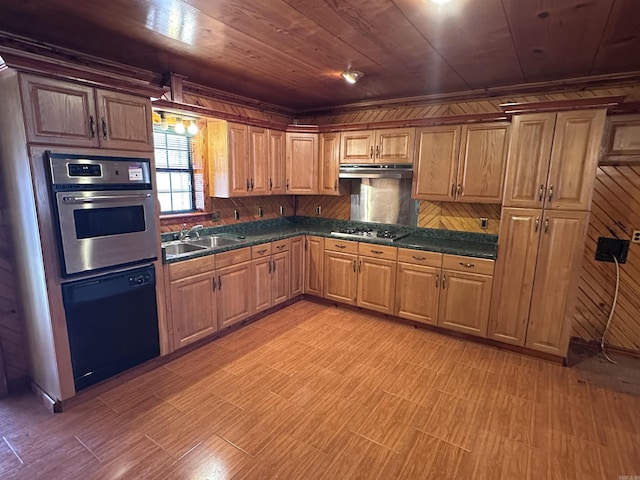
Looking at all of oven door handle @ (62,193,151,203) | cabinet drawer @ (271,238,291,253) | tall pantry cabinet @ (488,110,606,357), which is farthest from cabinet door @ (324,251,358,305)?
oven door handle @ (62,193,151,203)

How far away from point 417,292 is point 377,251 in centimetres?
61

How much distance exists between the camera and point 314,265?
4324 mm

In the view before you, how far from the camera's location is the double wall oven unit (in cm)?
220

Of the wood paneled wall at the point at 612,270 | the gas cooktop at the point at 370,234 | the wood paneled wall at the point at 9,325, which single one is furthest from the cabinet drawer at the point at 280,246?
the wood paneled wall at the point at 612,270

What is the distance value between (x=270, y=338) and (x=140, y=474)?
1688mm

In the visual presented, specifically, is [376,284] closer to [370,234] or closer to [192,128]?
[370,234]

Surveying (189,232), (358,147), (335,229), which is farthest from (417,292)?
(189,232)

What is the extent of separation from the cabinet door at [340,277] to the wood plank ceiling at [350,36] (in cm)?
194

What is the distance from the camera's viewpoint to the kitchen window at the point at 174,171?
3477 mm

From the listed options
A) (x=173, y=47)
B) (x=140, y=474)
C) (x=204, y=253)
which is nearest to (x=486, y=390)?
(x=140, y=474)

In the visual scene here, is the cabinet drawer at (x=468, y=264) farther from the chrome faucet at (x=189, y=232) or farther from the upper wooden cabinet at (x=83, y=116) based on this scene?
the upper wooden cabinet at (x=83, y=116)

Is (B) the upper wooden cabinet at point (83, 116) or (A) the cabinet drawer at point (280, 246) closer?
(B) the upper wooden cabinet at point (83, 116)

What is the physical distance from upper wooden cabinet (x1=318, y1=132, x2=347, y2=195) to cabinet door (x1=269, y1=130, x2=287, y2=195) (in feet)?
1.55

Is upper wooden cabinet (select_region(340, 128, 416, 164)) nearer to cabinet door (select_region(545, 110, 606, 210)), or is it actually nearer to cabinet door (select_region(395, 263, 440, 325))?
cabinet door (select_region(395, 263, 440, 325))
